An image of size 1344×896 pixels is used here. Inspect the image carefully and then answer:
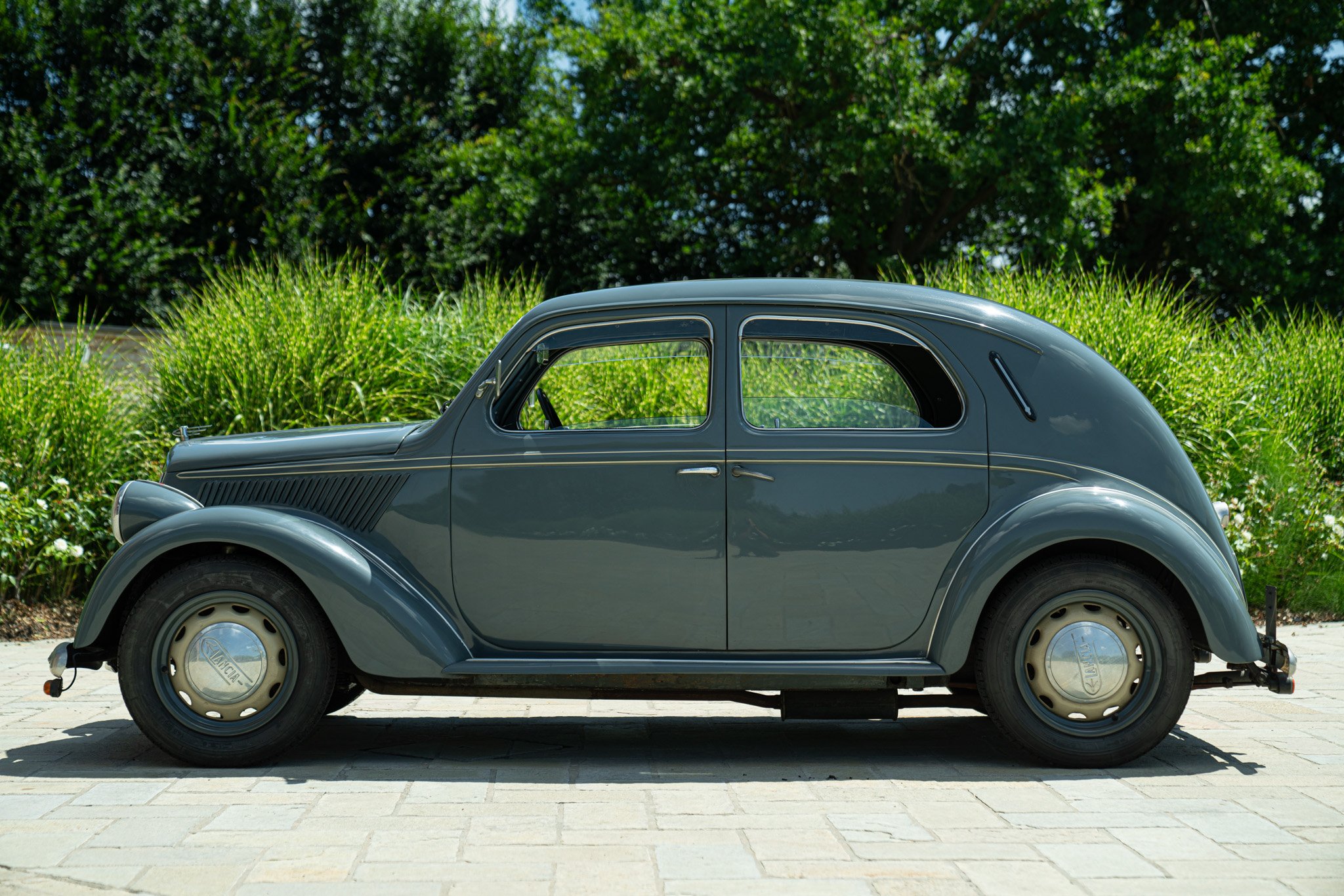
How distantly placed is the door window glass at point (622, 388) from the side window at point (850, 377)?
22 centimetres

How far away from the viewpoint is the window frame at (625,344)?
4449mm

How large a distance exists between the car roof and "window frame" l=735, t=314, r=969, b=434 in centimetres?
6

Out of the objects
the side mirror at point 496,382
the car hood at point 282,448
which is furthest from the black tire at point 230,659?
the side mirror at point 496,382

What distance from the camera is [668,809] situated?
12.6 ft

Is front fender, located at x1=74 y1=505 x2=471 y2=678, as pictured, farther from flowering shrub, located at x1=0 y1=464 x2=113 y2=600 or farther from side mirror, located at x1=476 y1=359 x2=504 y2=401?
flowering shrub, located at x1=0 y1=464 x2=113 y2=600

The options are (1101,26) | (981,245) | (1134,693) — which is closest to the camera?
(1134,693)

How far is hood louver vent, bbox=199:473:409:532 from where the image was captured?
450 centimetres

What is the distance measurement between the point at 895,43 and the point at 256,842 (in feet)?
49.1

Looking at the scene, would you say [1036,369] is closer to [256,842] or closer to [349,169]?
[256,842]

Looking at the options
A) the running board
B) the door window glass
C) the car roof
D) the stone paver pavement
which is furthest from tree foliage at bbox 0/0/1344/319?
the running board

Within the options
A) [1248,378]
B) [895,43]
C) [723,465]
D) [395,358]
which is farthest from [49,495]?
[895,43]

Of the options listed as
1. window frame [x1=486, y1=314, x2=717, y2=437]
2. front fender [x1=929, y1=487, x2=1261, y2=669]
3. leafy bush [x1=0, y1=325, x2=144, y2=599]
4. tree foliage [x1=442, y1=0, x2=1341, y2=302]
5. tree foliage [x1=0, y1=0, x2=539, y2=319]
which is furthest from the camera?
tree foliage [x1=442, y1=0, x2=1341, y2=302]

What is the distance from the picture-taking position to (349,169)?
19.6 metres

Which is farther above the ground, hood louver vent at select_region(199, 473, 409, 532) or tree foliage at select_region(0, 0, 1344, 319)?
tree foliage at select_region(0, 0, 1344, 319)
